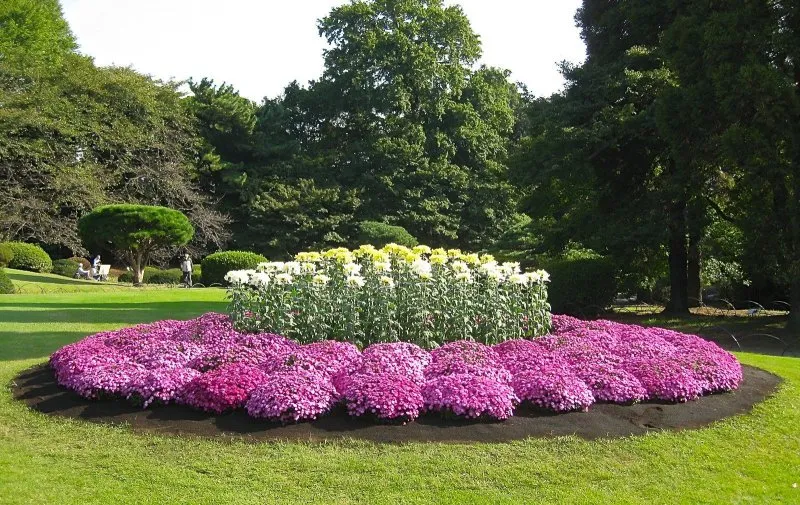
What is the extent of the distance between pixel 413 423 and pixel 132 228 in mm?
20620

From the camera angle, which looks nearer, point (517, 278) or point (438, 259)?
point (438, 259)

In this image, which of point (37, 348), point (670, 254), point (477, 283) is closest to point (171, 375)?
point (477, 283)

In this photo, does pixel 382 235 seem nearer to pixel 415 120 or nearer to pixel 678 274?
pixel 415 120

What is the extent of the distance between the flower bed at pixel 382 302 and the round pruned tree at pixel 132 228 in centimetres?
1717

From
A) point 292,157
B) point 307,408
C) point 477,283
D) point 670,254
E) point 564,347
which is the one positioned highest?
point 292,157

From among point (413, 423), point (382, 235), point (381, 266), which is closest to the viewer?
point (413, 423)

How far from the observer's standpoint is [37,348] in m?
9.44

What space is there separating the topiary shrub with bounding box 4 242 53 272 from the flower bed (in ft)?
69.8

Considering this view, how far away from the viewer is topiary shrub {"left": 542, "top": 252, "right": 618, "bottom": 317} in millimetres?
15852

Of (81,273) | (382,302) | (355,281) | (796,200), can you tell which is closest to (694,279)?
(796,200)

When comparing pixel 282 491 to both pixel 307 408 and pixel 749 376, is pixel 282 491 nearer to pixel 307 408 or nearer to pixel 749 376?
pixel 307 408

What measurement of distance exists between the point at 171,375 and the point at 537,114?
1302 centimetres

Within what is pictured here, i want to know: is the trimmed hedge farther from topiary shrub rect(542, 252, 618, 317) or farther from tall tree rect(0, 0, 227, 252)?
topiary shrub rect(542, 252, 618, 317)

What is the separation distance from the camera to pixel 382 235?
90.6ft
